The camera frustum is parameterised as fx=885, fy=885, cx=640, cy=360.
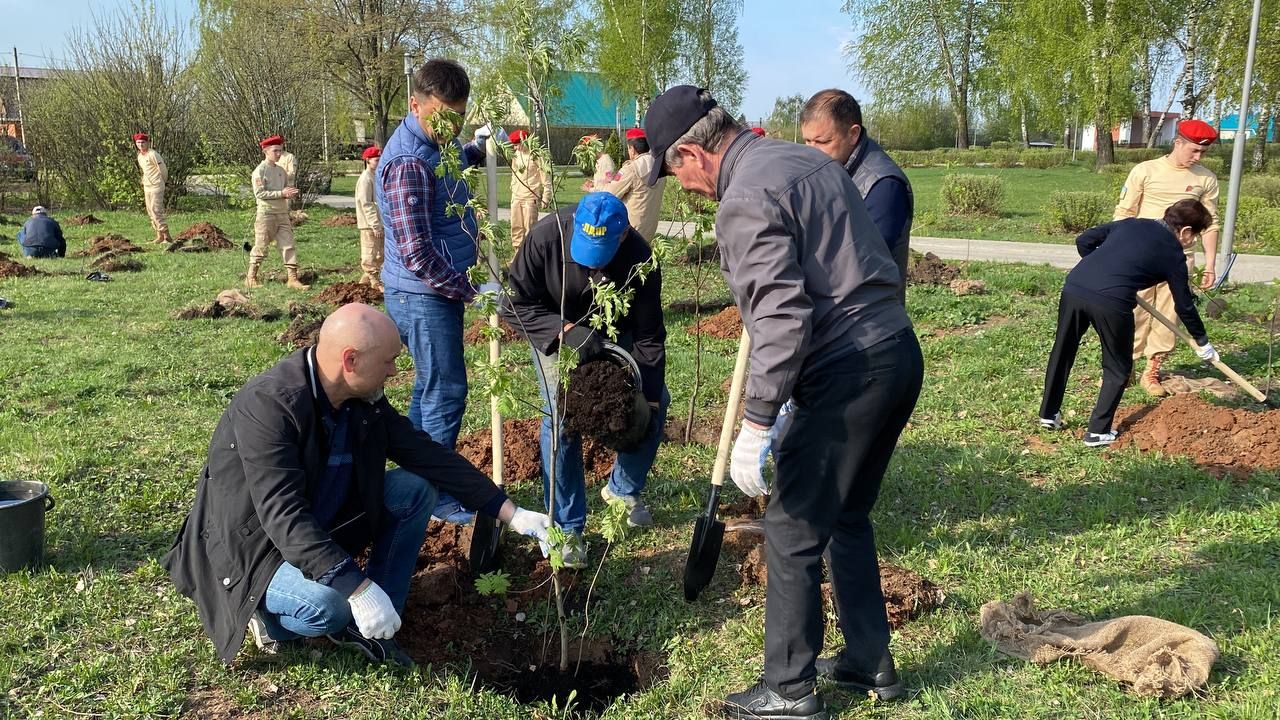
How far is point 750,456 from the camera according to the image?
104 inches

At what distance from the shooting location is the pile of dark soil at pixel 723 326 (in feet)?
27.0

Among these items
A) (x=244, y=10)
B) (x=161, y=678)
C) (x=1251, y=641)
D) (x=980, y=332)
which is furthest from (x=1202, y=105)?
(x=161, y=678)

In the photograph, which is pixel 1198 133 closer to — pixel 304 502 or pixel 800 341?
pixel 800 341

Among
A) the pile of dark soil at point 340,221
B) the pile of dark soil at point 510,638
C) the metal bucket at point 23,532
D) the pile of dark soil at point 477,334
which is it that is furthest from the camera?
the pile of dark soil at point 340,221

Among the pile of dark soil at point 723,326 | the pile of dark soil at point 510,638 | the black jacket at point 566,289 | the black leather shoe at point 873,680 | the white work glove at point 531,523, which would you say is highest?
the black jacket at point 566,289

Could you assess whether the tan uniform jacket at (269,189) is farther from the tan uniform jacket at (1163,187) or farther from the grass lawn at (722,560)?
the tan uniform jacket at (1163,187)

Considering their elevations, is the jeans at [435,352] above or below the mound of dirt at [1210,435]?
above

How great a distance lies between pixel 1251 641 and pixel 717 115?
2.70 meters

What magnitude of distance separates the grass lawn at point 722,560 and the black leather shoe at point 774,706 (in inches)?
6.3

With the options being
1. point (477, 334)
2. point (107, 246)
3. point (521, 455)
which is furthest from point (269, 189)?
point (521, 455)

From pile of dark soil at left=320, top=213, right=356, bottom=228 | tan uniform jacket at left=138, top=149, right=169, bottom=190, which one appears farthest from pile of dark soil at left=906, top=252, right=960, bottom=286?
tan uniform jacket at left=138, top=149, right=169, bottom=190

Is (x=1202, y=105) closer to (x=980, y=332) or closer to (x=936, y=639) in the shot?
(x=980, y=332)

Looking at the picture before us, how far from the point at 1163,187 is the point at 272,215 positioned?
971 cm

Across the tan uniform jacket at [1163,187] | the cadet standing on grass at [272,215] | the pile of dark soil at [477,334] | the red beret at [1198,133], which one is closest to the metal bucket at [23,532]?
the pile of dark soil at [477,334]
